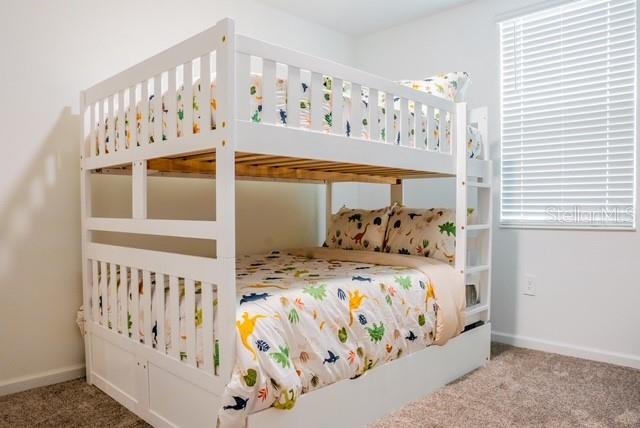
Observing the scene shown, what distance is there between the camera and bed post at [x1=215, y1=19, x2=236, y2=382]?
4.43 ft

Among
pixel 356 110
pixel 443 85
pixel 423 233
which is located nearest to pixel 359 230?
pixel 423 233

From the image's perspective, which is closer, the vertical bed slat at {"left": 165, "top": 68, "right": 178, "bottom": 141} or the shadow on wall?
the vertical bed slat at {"left": 165, "top": 68, "right": 178, "bottom": 141}

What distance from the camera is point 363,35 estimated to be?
3.54 m

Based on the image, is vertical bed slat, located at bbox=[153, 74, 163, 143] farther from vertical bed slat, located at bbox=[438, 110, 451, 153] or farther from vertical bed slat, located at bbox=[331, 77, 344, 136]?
vertical bed slat, located at bbox=[438, 110, 451, 153]

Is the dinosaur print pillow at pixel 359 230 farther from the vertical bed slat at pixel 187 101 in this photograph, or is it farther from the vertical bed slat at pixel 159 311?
→ the vertical bed slat at pixel 187 101

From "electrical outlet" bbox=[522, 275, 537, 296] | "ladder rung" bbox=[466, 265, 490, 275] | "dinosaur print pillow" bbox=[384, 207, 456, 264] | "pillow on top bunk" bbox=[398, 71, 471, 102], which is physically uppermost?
"pillow on top bunk" bbox=[398, 71, 471, 102]

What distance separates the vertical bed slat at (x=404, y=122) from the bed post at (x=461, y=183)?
381 millimetres

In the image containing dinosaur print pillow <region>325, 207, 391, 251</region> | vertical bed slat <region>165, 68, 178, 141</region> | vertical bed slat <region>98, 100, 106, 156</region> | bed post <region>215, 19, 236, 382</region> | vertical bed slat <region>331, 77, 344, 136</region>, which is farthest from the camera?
dinosaur print pillow <region>325, 207, 391, 251</region>

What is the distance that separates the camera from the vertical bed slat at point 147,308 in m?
1.72

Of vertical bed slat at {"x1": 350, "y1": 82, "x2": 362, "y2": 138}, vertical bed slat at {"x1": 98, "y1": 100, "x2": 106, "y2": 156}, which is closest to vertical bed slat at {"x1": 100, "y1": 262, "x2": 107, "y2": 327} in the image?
vertical bed slat at {"x1": 98, "y1": 100, "x2": 106, "y2": 156}

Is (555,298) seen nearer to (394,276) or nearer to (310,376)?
(394,276)

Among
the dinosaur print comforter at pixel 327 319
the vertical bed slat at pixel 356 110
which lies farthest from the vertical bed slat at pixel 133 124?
the vertical bed slat at pixel 356 110

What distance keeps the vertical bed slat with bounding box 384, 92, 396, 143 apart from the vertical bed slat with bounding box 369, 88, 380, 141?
0.24 ft

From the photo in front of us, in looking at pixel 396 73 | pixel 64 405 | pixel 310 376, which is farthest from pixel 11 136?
pixel 396 73
